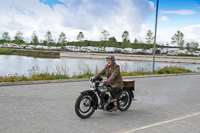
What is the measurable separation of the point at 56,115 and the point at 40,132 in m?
1.45

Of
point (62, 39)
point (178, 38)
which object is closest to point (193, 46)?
point (178, 38)

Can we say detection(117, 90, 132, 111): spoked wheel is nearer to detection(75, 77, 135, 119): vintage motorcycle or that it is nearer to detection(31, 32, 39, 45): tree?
detection(75, 77, 135, 119): vintage motorcycle

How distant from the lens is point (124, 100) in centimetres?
732

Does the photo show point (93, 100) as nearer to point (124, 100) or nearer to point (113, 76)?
point (113, 76)

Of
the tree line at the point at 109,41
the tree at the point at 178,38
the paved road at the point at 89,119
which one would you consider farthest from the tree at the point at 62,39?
the paved road at the point at 89,119

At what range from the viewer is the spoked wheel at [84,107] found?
6.07 metres

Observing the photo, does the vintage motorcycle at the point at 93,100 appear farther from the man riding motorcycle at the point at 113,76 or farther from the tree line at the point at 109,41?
the tree line at the point at 109,41

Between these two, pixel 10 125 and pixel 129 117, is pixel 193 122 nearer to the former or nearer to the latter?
pixel 129 117

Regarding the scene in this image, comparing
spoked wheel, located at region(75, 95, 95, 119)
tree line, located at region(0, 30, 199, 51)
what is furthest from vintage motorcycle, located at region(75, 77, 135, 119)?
tree line, located at region(0, 30, 199, 51)

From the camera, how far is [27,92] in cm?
972

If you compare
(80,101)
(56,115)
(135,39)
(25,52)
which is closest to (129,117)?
(80,101)

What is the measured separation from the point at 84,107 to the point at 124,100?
1.56m

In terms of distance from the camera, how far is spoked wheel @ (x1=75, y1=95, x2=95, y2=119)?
6070mm

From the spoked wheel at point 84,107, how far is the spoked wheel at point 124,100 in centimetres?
107
